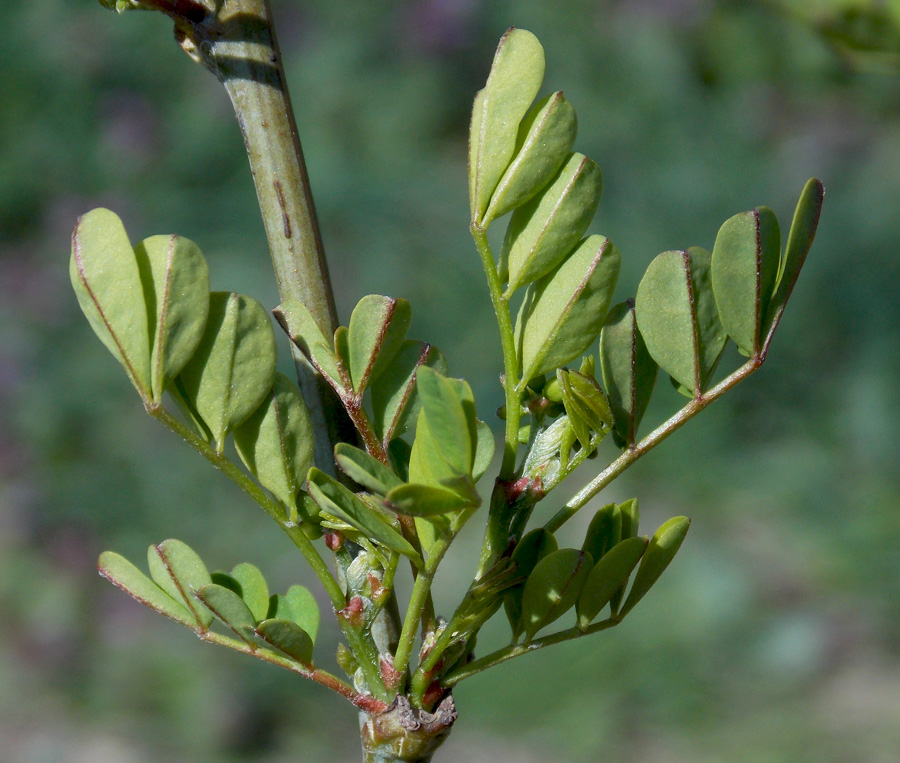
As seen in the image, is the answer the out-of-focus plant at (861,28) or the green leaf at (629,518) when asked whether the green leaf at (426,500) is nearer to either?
the green leaf at (629,518)

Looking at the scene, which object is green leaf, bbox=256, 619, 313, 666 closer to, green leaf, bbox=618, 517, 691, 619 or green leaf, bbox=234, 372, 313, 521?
green leaf, bbox=234, 372, 313, 521

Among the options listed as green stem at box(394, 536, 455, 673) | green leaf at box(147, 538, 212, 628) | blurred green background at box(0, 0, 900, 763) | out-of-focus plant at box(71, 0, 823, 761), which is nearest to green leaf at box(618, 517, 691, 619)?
out-of-focus plant at box(71, 0, 823, 761)

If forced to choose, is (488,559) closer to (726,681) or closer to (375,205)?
(726,681)

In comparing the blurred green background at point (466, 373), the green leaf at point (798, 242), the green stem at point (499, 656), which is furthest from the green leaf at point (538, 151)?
the blurred green background at point (466, 373)

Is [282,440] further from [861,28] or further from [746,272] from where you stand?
[861,28]

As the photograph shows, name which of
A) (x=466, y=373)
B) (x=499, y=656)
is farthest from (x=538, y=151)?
(x=466, y=373)

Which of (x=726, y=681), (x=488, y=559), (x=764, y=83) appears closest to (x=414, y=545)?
(x=488, y=559)
